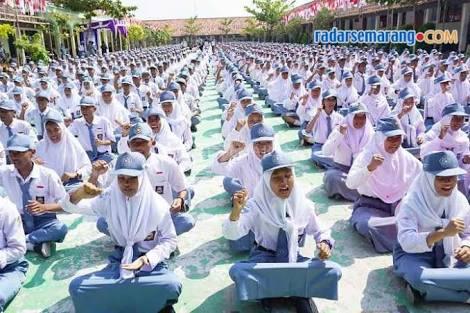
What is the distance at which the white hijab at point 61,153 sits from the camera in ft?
16.6

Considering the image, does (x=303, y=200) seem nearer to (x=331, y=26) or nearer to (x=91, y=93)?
(x=91, y=93)

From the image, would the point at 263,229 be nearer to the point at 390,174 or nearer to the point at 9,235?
the point at 390,174

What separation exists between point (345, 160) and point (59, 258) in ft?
11.2

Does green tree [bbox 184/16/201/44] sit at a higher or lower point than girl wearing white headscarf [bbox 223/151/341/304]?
higher

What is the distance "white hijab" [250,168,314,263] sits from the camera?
10.4 ft

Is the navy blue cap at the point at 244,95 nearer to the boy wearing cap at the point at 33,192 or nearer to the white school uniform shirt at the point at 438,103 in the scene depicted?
the white school uniform shirt at the point at 438,103

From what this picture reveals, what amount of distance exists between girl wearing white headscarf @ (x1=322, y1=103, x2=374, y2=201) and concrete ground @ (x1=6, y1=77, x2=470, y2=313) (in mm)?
168

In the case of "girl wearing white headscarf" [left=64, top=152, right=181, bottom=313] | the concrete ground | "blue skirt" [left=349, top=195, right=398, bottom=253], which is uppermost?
"girl wearing white headscarf" [left=64, top=152, right=181, bottom=313]

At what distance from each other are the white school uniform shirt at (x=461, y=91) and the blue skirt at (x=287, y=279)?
777 centimetres

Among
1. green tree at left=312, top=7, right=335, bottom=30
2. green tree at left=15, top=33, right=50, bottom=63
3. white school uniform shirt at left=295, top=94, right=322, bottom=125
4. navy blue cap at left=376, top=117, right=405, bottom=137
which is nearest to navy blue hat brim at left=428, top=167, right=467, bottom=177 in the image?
navy blue cap at left=376, top=117, right=405, bottom=137

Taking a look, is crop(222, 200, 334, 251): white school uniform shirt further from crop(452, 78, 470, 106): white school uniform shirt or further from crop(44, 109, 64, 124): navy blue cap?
crop(452, 78, 470, 106): white school uniform shirt

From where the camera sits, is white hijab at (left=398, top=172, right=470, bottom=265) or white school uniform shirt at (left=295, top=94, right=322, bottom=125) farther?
white school uniform shirt at (left=295, top=94, right=322, bottom=125)

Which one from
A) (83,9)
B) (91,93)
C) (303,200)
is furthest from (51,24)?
(303,200)

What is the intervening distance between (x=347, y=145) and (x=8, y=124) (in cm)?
449
